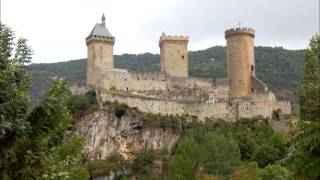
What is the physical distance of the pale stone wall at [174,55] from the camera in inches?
2928

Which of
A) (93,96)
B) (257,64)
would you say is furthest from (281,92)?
(93,96)

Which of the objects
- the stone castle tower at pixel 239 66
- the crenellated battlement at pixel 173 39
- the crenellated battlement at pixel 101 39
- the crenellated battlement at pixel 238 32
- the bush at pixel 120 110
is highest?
the crenellated battlement at pixel 238 32

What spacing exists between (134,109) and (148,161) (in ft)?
21.3

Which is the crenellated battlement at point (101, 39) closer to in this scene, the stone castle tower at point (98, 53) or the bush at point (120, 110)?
the stone castle tower at point (98, 53)

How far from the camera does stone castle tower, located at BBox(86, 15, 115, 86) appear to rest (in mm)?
69812

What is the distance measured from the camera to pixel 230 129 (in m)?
68.2

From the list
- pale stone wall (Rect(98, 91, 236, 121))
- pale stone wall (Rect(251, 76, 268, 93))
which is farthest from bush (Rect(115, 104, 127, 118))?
pale stone wall (Rect(251, 76, 268, 93))

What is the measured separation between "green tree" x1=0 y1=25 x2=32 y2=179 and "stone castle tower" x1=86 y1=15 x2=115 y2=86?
55.4 metres

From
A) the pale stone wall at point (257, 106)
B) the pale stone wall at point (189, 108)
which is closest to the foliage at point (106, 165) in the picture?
the pale stone wall at point (189, 108)

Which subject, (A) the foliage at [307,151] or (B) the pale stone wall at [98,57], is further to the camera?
(B) the pale stone wall at [98,57]

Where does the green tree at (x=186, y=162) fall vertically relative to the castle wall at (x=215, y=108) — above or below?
below

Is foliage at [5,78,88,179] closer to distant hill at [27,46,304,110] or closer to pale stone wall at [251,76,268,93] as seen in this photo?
pale stone wall at [251,76,268,93]

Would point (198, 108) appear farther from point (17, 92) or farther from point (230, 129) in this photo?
point (17, 92)

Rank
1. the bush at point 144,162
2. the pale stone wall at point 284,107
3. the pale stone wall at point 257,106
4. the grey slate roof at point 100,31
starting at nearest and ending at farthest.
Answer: the bush at point 144,162, the pale stone wall at point 257,106, the pale stone wall at point 284,107, the grey slate roof at point 100,31
